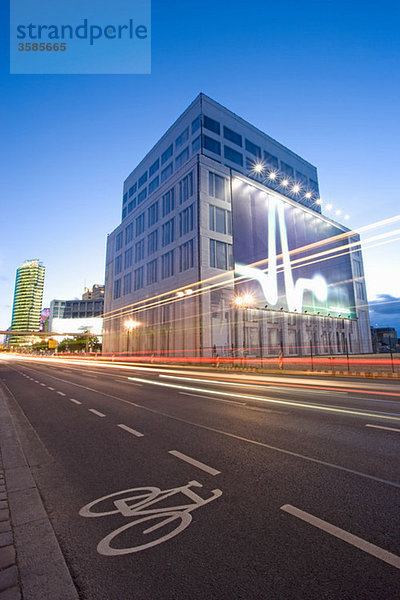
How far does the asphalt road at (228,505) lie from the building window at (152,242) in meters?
48.3

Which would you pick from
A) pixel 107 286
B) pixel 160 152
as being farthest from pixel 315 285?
pixel 107 286

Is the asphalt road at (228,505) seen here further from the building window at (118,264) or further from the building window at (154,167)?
the building window at (118,264)

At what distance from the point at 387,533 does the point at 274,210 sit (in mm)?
55992

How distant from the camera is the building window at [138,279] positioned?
57.3 meters

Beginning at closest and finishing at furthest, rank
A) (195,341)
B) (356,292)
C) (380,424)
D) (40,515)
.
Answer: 1. (40,515)
2. (380,424)
3. (195,341)
4. (356,292)

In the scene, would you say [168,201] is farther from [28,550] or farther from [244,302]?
[28,550]

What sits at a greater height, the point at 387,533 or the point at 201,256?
the point at 201,256

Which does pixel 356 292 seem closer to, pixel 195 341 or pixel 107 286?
pixel 195 341

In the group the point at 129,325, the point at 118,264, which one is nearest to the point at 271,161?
the point at 118,264

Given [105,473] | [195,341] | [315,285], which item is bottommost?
[105,473]

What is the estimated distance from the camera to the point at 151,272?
54031 millimetres

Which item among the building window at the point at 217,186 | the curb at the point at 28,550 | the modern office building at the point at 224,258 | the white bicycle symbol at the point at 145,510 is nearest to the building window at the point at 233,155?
the modern office building at the point at 224,258

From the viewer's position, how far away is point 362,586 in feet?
7.22

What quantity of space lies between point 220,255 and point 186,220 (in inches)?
300
